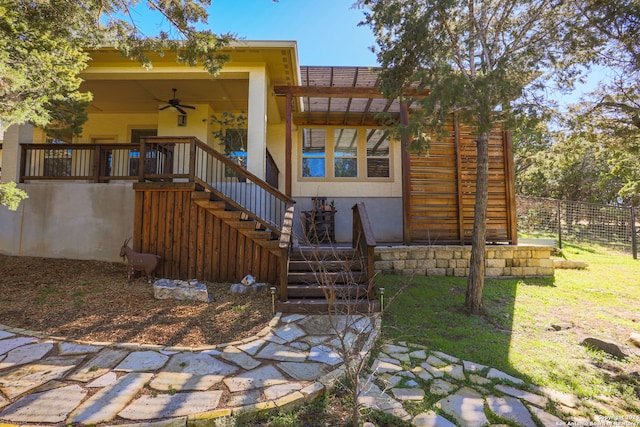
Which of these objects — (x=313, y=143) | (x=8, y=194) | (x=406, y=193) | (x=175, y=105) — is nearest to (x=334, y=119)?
Answer: (x=313, y=143)

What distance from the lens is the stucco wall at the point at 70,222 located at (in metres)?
6.05

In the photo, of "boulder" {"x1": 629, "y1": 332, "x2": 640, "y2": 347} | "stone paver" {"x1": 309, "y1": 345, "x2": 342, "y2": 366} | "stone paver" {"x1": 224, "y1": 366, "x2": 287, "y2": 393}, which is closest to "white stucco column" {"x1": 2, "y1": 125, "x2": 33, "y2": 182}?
"stone paver" {"x1": 224, "y1": 366, "x2": 287, "y2": 393}

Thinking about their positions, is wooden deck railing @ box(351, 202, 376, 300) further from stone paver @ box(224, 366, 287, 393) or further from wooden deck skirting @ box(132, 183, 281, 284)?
stone paver @ box(224, 366, 287, 393)

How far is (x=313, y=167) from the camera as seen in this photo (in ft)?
29.3

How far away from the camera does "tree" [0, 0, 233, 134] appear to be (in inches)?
138

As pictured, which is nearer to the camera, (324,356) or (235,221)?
(324,356)

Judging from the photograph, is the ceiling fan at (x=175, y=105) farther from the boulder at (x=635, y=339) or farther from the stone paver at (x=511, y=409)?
the boulder at (x=635, y=339)

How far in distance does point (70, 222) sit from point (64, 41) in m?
3.66

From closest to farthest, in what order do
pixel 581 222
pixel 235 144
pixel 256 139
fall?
pixel 256 139 → pixel 235 144 → pixel 581 222

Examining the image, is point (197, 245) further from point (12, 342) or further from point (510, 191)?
point (510, 191)

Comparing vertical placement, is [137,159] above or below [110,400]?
above

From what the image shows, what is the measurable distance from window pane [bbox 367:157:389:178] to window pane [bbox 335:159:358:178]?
42 centimetres

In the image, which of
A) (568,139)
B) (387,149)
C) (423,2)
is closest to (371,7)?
(423,2)

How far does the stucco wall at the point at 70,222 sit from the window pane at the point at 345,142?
549 cm
